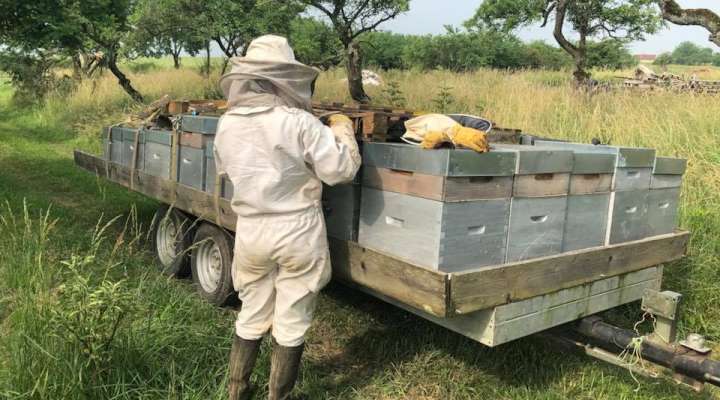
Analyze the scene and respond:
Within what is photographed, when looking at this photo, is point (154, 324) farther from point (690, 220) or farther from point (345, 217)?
point (690, 220)

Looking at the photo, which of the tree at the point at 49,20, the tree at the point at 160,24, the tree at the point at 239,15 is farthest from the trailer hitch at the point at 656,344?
the tree at the point at 160,24

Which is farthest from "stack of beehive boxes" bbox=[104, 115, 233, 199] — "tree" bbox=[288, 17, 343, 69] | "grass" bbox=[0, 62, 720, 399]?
"tree" bbox=[288, 17, 343, 69]

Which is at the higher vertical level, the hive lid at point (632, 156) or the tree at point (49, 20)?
the tree at point (49, 20)

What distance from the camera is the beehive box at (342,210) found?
10.6ft

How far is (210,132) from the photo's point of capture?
424 cm

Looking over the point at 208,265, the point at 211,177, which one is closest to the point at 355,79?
the point at 208,265

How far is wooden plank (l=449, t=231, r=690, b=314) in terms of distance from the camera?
265cm

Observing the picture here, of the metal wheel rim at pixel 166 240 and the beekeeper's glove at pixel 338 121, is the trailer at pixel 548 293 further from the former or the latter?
the metal wheel rim at pixel 166 240

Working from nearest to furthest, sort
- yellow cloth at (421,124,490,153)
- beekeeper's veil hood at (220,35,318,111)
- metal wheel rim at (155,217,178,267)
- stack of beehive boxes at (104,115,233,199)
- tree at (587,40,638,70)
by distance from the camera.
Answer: yellow cloth at (421,124,490,153)
beekeeper's veil hood at (220,35,318,111)
stack of beehive boxes at (104,115,233,199)
metal wheel rim at (155,217,178,267)
tree at (587,40,638,70)

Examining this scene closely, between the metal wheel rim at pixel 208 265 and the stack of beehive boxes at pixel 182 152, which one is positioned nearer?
the stack of beehive boxes at pixel 182 152

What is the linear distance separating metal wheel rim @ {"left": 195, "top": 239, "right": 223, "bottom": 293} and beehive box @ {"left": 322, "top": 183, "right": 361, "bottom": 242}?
157cm

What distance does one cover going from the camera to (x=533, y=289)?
2.92 m

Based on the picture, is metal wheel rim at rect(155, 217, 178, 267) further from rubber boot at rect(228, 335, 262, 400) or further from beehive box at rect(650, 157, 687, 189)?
beehive box at rect(650, 157, 687, 189)

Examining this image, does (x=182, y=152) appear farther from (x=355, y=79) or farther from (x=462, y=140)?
(x=355, y=79)
